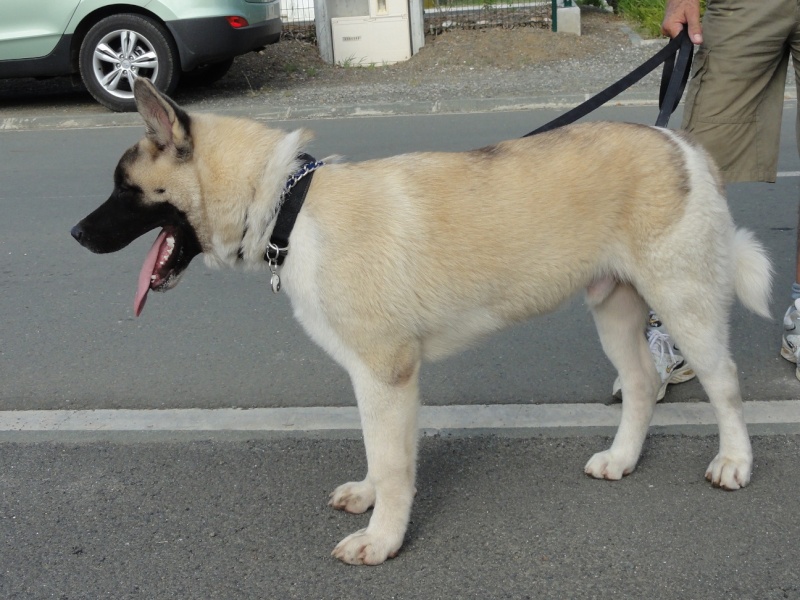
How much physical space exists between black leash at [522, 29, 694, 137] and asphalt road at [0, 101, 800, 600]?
114 cm

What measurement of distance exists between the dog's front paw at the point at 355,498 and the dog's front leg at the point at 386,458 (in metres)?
0.23

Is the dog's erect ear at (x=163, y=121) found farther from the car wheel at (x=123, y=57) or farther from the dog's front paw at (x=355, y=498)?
the car wheel at (x=123, y=57)

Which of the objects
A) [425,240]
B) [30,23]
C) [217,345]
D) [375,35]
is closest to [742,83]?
[425,240]

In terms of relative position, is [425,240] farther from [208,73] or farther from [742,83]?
[208,73]

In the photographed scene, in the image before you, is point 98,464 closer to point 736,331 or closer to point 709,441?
point 709,441

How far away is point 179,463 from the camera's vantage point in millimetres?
3635

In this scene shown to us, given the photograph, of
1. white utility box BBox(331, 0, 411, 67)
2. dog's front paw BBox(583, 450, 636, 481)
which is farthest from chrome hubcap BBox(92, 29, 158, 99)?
dog's front paw BBox(583, 450, 636, 481)

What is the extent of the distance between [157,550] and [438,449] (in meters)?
1.12

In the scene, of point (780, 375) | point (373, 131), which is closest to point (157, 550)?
point (780, 375)

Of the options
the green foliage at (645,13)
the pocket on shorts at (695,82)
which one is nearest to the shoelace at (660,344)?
the pocket on shorts at (695,82)

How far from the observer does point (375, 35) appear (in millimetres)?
12531

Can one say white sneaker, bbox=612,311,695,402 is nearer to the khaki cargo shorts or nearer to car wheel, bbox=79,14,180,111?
the khaki cargo shorts

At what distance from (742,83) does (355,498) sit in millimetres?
2361

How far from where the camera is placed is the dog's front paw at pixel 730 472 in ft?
10.6
